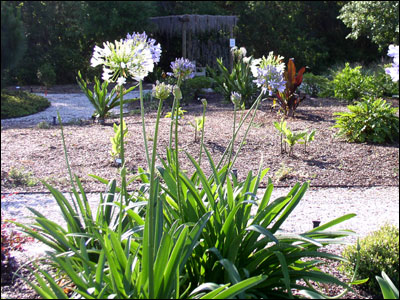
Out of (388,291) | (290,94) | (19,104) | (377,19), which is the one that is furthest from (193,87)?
(388,291)

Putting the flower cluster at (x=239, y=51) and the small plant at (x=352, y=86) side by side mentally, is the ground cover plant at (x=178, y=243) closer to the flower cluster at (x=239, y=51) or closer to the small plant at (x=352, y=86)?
the flower cluster at (x=239, y=51)

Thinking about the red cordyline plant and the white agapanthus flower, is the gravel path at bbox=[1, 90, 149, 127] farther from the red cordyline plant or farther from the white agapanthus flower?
the white agapanthus flower

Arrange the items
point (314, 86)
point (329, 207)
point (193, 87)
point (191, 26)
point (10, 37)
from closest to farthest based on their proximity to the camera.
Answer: point (329, 207)
point (193, 87)
point (314, 86)
point (10, 37)
point (191, 26)

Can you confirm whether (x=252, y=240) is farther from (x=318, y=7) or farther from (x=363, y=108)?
(x=318, y=7)

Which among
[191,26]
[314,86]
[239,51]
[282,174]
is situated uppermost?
[191,26]

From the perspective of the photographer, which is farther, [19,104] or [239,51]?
[19,104]

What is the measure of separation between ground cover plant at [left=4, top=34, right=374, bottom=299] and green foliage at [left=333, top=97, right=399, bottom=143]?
399 centimetres

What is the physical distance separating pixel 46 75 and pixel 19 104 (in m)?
4.34

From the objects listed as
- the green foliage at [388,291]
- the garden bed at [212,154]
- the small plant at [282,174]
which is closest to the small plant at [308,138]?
the garden bed at [212,154]

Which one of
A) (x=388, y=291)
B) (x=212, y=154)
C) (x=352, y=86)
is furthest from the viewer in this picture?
(x=352, y=86)

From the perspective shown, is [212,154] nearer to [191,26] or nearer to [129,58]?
[129,58]

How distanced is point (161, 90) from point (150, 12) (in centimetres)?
1445

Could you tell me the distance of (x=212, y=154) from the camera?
5.57 meters

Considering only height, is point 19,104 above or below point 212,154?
above
